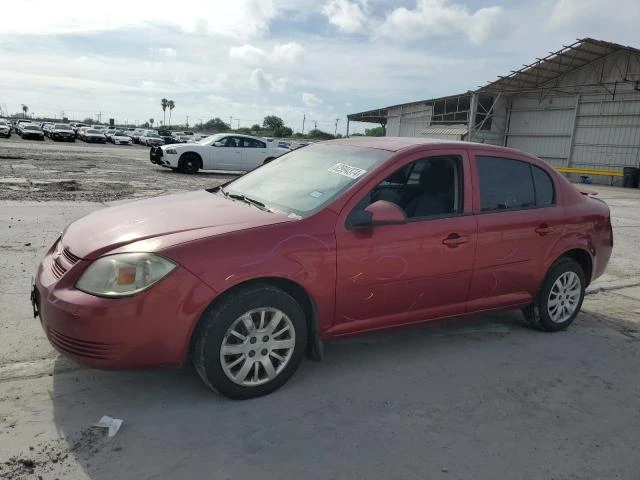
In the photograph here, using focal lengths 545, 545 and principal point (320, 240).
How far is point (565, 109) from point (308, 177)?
3267 cm

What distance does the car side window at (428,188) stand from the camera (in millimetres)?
4102

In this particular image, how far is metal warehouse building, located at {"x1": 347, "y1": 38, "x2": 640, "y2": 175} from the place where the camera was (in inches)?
1129

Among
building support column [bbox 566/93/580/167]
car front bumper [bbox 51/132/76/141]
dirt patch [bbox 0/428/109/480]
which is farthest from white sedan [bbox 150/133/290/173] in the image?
car front bumper [bbox 51/132/76/141]

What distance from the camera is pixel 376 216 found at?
3568 millimetres

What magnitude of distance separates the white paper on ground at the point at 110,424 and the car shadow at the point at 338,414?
0.13ft

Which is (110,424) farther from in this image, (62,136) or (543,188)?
(62,136)

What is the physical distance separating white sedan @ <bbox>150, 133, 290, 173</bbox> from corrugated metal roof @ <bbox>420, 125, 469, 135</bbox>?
19.0m

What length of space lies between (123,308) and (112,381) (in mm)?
835

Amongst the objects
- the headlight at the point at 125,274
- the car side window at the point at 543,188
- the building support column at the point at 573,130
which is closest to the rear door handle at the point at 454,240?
the car side window at the point at 543,188

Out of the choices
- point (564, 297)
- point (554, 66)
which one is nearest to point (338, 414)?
point (564, 297)

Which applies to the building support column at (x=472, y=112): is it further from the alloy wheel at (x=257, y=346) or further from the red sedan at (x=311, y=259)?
the alloy wheel at (x=257, y=346)

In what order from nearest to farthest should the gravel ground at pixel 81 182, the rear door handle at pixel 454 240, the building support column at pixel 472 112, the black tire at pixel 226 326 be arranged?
the black tire at pixel 226 326
the rear door handle at pixel 454 240
the gravel ground at pixel 81 182
the building support column at pixel 472 112

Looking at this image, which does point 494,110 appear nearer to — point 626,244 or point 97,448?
point 626,244

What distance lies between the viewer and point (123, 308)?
297cm
